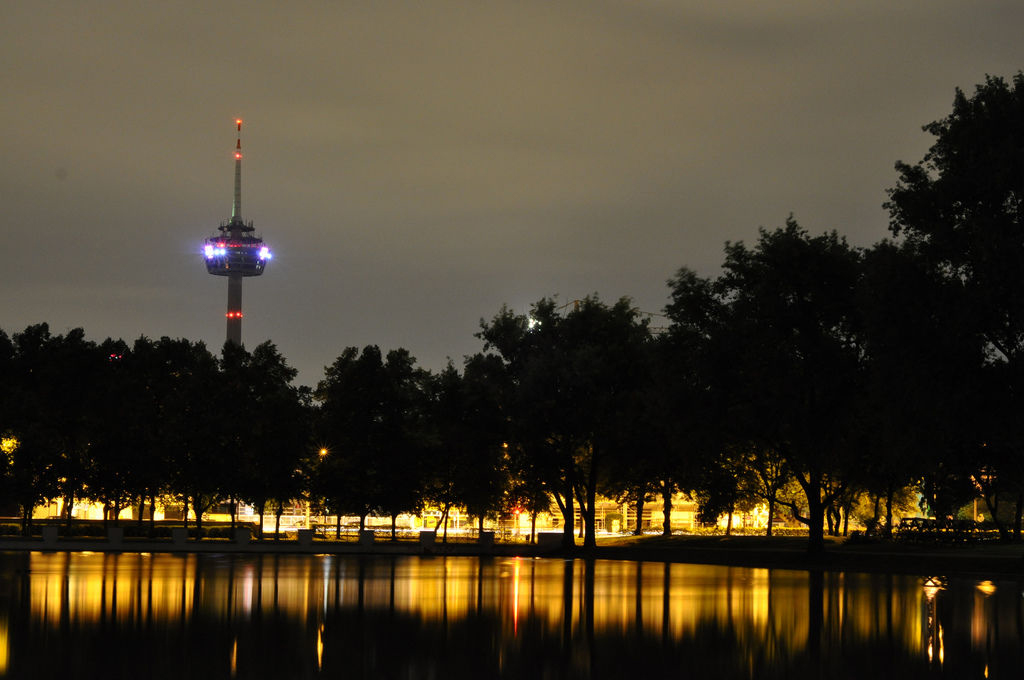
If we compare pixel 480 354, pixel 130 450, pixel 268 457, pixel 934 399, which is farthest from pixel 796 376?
pixel 130 450

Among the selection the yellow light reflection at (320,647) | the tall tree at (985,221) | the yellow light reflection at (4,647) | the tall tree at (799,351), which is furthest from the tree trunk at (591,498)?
the yellow light reflection at (4,647)

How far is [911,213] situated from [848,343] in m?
11.3

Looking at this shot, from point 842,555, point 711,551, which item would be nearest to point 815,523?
point 842,555

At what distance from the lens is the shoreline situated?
49.2 m

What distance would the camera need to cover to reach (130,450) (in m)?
79.9

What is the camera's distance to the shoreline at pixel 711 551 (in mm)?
49156

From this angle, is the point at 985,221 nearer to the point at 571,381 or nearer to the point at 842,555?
the point at 842,555

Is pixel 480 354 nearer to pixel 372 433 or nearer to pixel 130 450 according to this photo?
pixel 372 433

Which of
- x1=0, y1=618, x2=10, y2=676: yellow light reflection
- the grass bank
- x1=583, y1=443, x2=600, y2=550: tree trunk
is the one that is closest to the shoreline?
the grass bank

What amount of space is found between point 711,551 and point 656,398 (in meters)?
8.28

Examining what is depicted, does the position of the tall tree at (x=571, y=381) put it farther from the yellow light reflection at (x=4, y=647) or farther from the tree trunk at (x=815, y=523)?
the yellow light reflection at (x=4, y=647)

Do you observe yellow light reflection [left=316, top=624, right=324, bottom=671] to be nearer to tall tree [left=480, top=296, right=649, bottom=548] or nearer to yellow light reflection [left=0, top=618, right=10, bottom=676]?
yellow light reflection [left=0, top=618, right=10, bottom=676]

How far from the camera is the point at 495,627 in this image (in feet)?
73.0

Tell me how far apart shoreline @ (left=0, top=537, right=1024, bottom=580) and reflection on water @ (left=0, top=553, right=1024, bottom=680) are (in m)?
9.61
